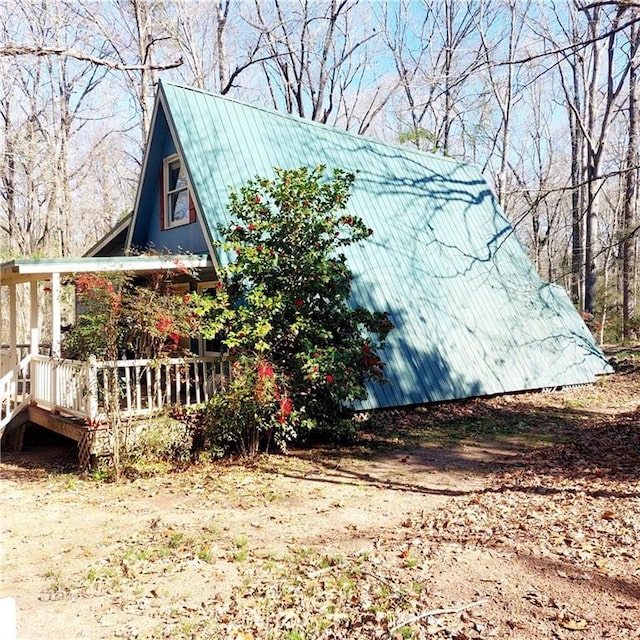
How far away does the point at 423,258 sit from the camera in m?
13.4

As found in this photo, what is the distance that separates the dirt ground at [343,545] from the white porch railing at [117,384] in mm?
1041

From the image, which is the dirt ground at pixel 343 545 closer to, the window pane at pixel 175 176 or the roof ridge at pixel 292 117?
the window pane at pixel 175 176

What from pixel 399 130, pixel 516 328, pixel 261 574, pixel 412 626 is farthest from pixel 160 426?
pixel 399 130

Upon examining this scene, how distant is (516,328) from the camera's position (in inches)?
553

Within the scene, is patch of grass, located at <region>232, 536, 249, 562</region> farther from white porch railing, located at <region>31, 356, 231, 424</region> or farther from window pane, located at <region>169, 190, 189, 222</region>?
window pane, located at <region>169, 190, 189, 222</region>

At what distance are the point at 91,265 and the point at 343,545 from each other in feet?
20.4

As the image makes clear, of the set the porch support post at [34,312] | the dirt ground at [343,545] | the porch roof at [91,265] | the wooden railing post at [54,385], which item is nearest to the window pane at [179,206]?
the porch roof at [91,265]

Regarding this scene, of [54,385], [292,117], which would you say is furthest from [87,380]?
[292,117]

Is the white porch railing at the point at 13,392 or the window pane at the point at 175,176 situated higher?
the window pane at the point at 175,176

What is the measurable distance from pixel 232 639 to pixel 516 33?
31.0 meters

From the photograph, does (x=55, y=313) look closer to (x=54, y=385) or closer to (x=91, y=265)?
(x=91, y=265)

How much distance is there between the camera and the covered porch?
325 inches

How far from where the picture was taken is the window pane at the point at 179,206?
12375 mm

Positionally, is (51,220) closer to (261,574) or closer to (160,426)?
(160,426)
